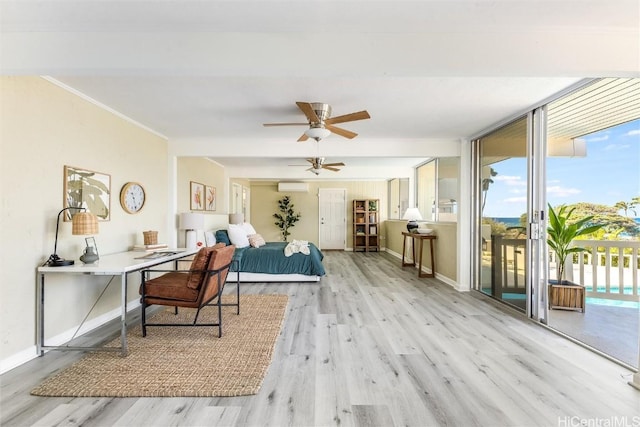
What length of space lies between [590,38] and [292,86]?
6.96 feet

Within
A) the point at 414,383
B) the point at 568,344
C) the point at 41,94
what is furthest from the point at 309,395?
the point at 41,94

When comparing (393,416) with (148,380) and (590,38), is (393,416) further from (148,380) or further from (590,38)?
(590,38)

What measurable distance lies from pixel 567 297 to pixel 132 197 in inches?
218

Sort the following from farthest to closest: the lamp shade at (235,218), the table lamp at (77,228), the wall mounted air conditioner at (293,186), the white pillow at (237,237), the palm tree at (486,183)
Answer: the wall mounted air conditioner at (293,186) < the lamp shade at (235,218) < the white pillow at (237,237) < the palm tree at (486,183) < the table lamp at (77,228)

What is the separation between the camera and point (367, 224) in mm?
8570

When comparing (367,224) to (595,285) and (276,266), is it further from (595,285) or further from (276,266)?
(595,285)

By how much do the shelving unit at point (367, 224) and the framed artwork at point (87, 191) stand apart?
21.3ft

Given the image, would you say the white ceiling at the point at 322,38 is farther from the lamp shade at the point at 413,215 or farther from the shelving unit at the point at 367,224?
the shelving unit at the point at 367,224

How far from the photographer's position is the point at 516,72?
185 centimetres

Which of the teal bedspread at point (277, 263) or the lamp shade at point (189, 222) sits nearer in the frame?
the lamp shade at point (189, 222)

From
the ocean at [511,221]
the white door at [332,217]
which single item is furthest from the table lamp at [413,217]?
the white door at [332,217]

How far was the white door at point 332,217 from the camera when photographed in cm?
877

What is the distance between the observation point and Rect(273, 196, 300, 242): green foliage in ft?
28.6

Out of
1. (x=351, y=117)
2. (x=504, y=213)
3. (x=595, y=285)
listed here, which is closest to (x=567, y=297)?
(x=595, y=285)
